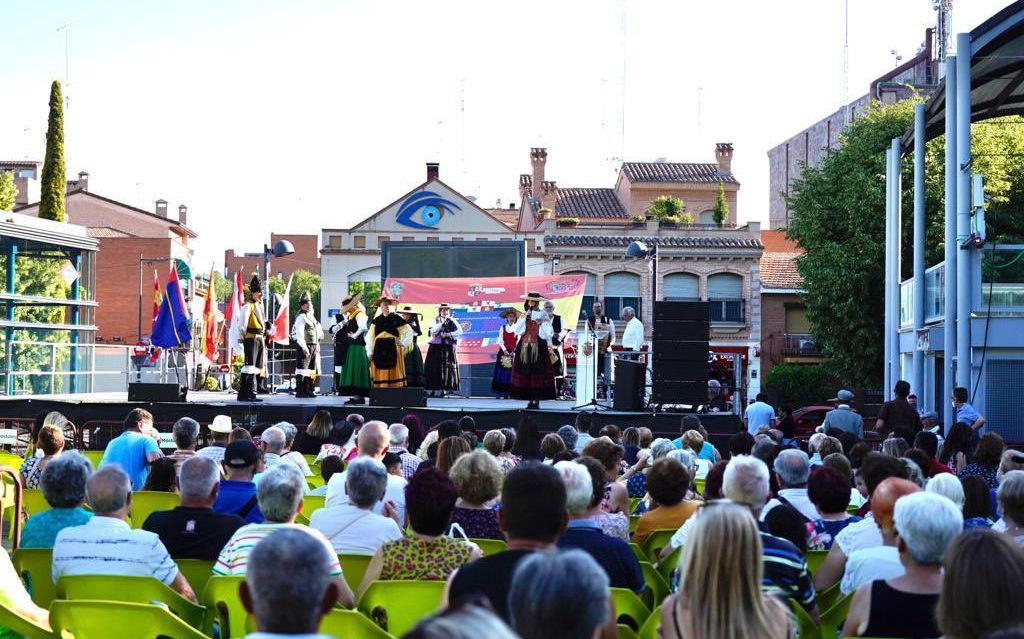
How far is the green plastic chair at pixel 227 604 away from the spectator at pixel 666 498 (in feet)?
7.52

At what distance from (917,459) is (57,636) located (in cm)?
518

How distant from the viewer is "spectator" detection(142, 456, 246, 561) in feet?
18.8

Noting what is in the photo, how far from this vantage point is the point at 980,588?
3080mm

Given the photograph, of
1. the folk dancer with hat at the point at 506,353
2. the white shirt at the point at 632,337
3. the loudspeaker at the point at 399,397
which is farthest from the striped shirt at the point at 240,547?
the folk dancer with hat at the point at 506,353

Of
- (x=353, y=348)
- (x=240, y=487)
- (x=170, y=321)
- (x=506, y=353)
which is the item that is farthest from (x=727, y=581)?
(x=170, y=321)

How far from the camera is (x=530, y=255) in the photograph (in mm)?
46031

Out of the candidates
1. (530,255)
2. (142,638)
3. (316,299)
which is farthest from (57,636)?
(316,299)

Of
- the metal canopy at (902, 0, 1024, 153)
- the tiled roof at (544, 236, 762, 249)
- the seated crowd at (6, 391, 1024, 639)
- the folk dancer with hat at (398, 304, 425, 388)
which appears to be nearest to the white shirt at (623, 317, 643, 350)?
the folk dancer with hat at (398, 304, 425, 388)

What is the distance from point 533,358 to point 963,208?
661 centimetres

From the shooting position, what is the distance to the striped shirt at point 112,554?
504cm

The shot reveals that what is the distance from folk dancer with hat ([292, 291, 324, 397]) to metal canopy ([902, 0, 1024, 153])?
1058 centimetres

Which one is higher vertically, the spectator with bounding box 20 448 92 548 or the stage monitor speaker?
the stage monitor speaker

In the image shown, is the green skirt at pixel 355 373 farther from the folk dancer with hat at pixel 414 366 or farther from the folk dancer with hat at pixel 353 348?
the folk dancer with hat at pixel 414 366

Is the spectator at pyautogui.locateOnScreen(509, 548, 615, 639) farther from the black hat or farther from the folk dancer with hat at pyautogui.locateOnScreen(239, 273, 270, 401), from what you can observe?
the folk dancer with hat at pyautogui.locateOnScreen(239, 273, 270, 401)
